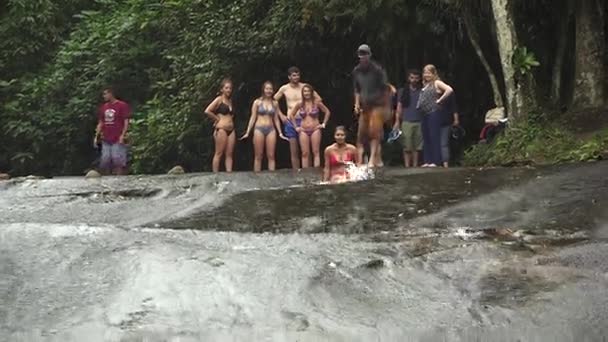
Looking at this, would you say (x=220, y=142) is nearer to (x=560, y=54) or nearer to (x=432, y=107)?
(x=432, y=107)

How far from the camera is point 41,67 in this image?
25.8m

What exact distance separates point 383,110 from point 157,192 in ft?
11.1

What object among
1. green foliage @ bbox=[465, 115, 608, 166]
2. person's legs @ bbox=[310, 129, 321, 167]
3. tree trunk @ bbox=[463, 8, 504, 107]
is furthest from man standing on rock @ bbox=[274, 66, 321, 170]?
tree trunk @ bbox=[463, 8, 504, 107]

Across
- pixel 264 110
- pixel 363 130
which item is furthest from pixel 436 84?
pixel 264 110

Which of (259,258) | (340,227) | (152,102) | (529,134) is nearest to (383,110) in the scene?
(529,134)

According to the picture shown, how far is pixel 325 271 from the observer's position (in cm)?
616

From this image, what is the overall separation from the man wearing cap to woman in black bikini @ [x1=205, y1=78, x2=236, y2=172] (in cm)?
206

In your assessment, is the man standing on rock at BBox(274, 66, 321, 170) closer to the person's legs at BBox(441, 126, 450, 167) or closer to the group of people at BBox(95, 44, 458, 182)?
the group of people at BBox(95, 44, 458, 182)

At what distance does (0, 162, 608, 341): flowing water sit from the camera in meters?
5.32

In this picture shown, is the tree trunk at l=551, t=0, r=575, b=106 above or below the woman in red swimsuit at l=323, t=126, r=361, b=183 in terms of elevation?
above

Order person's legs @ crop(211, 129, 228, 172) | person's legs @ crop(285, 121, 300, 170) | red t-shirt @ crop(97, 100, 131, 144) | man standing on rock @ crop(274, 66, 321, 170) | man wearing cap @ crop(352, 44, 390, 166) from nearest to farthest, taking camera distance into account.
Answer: man wearing cap @ crop(352, 44, 390, 166) < man standing on rock @ crop(274, 66, 321, 170) < person's legs @ crop(285, 121, 300, 170) < person's legs @ crop(211, 129, 228, 172) < red t-shirt @ crop(97, 100, 131, 144)

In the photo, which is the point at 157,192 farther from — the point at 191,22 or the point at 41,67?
the point at 41,67

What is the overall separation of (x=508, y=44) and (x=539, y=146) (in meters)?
1.70

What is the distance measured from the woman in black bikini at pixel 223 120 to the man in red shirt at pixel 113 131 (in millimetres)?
1656
